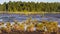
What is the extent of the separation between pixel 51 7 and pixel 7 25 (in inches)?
206

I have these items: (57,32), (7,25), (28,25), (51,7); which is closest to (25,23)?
(28,25)

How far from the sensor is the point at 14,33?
31.6 feet

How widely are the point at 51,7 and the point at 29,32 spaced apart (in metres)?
4.95

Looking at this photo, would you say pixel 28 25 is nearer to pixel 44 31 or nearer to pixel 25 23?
pixel 25 23

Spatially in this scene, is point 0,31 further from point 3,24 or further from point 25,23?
point 25,23

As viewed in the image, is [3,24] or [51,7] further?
[51,7]

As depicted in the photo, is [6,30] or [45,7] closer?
[6,30]

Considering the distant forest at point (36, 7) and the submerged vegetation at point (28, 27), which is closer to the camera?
the submerged vegetation at point (28, 27)

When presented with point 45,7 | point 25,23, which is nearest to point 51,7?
point 45,7

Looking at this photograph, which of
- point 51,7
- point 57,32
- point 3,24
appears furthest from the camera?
point 51,7

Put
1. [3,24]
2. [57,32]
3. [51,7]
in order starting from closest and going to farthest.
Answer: [57,32] → [3,24] → [51,7]

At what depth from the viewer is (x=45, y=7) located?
48.2 feet

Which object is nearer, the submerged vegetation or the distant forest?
the submerged vegetation

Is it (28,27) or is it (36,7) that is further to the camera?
(36,7)
